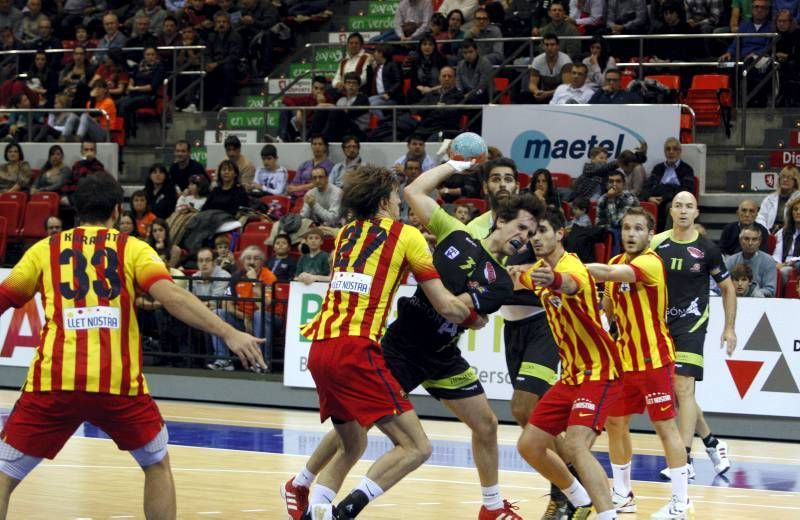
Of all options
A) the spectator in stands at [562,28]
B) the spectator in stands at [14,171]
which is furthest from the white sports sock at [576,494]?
the spectator in stands at [14,171]

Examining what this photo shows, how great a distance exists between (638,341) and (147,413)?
154 inches

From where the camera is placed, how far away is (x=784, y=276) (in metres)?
15.3

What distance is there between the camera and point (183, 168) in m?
20.5

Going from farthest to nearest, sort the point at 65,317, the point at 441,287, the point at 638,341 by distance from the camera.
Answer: the point at 638,341, the point at 441,287, the point at 65,317

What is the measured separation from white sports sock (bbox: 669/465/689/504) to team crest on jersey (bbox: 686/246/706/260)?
101 inches

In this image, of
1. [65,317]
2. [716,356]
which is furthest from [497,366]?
[65,317]

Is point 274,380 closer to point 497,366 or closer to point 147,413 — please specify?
point 497,366

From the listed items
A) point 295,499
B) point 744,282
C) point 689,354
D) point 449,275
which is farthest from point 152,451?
point 744,282

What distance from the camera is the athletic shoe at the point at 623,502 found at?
9656 millimetres

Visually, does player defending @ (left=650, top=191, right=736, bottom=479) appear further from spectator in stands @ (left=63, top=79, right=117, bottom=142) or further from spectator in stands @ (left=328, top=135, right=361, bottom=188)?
spectator in stands @ (left=63, top=79, right=117, bottom=142)

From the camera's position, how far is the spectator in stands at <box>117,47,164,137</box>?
2366 centimetres

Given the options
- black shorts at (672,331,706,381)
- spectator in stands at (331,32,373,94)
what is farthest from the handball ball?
spectator in stands at (331,32,373,94)

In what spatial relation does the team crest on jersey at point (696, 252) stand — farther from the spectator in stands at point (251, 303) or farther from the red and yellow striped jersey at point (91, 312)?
the spectator in stands at point (251, 303)

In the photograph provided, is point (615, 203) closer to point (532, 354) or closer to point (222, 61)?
point (532, 354)
